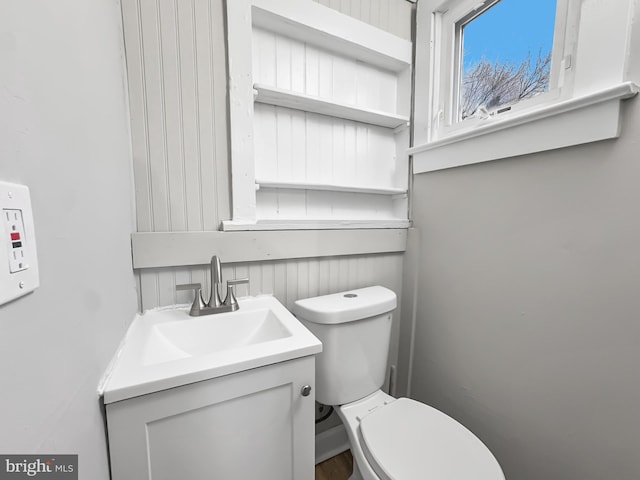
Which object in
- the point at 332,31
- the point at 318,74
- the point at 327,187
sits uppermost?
the point at 332,31

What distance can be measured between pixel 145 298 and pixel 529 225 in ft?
4.25

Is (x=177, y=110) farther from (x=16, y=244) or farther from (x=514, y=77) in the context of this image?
(x=514, y=77)

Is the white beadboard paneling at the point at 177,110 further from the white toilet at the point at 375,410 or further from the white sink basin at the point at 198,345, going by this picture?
the white toilet at the point at 375,410

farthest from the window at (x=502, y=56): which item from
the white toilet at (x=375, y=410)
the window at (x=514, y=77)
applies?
the white toilet at (x=375, y=410)

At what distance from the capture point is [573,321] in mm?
778

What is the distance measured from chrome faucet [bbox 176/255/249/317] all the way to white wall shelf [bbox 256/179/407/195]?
35 cm

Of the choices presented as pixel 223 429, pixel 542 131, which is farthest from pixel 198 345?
pixel 542 131

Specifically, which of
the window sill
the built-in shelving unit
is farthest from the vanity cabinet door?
the window sill

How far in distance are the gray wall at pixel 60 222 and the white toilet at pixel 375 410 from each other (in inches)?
24.9

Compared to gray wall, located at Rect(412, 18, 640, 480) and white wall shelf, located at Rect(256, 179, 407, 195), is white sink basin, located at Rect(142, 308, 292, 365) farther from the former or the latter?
gray wall, located at Rect(412, 18, 640, 480)

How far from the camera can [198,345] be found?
0.83 meters

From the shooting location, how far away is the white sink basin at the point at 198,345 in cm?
54

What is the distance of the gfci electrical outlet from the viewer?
0.85 feet

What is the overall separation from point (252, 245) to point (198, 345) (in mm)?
376
